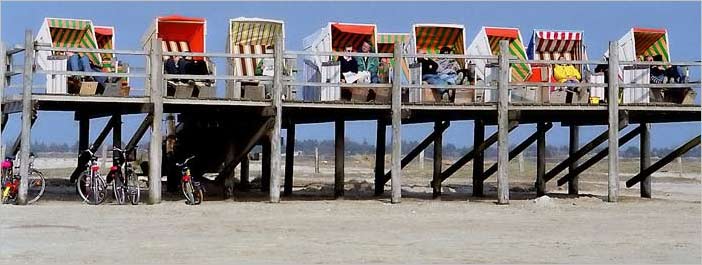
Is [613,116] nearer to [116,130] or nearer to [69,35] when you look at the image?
[116,130]

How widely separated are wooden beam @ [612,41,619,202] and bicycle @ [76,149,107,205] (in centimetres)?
871

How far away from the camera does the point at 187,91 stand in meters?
18.2

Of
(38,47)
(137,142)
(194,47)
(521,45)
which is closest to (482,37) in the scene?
(521,45)

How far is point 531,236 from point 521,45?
8806 millimetres

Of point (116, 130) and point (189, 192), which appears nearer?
point (189, 192)

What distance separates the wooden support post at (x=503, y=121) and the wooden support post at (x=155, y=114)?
18.7 feet

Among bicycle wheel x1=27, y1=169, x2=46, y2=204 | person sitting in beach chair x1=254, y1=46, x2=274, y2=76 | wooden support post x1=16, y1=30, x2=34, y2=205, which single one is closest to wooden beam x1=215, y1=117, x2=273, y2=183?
person sitting in beach chair x1=254, y1=46, x2=274, y2=76

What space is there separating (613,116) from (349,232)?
7236 millimetres

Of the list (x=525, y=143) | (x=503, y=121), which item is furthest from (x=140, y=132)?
(x=525, y=143)

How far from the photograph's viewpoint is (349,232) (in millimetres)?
14078

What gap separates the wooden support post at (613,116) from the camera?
19203mm

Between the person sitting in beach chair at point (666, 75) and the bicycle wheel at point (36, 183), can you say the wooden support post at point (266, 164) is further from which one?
the person sitting in beach chair at point (666, 75)

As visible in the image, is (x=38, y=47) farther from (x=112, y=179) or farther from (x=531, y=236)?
(x=531, y=236)

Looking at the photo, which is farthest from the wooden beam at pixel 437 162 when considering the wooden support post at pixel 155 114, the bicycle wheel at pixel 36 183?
the bicycle wheel at pixel 36 183
